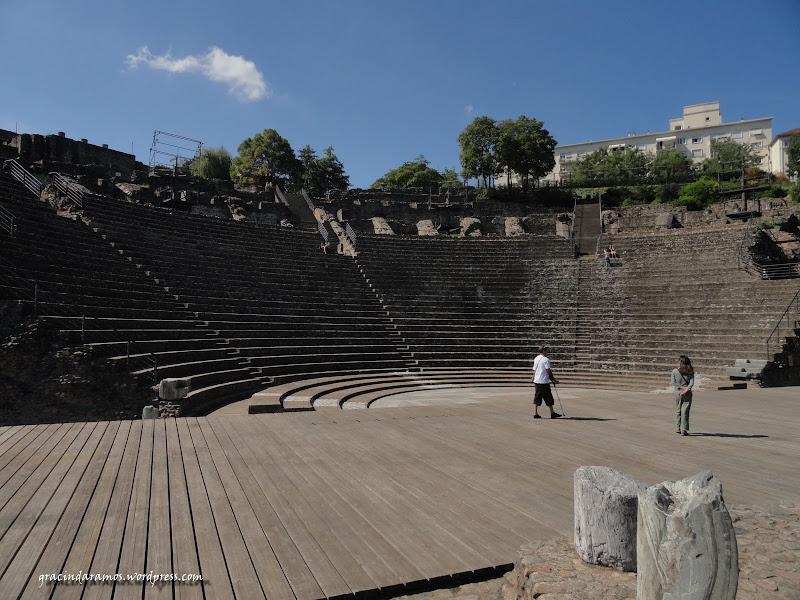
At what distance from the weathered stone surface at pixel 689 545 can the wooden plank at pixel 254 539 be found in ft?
5.79

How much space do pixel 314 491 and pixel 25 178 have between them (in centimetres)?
1954

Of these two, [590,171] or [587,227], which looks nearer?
[587,227]

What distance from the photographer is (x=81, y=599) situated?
8.64 ft

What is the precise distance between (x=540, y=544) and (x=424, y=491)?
1.33 m

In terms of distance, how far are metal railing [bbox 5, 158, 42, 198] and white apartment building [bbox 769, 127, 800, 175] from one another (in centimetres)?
7581

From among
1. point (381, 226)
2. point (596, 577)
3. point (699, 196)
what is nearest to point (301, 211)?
point (381, 226)

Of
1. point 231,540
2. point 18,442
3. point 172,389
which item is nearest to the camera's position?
point 231,540

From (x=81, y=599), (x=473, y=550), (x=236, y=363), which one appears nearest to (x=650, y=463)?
(x=473, y=550)

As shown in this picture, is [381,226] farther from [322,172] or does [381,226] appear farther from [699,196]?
[322,172]

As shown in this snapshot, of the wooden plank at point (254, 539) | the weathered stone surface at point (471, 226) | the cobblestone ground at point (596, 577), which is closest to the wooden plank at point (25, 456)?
the wooden plank at point (254, 539)

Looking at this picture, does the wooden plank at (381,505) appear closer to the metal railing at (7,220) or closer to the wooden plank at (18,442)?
the wooden plank at (18,442)

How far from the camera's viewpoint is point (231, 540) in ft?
11.0

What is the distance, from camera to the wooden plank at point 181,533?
2771 mm

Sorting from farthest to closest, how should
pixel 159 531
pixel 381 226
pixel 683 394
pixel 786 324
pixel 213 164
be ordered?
pixel 213 164 < pixel 381 226 < pixel 786 324 < pixel 683 394 < pixel 159 531
